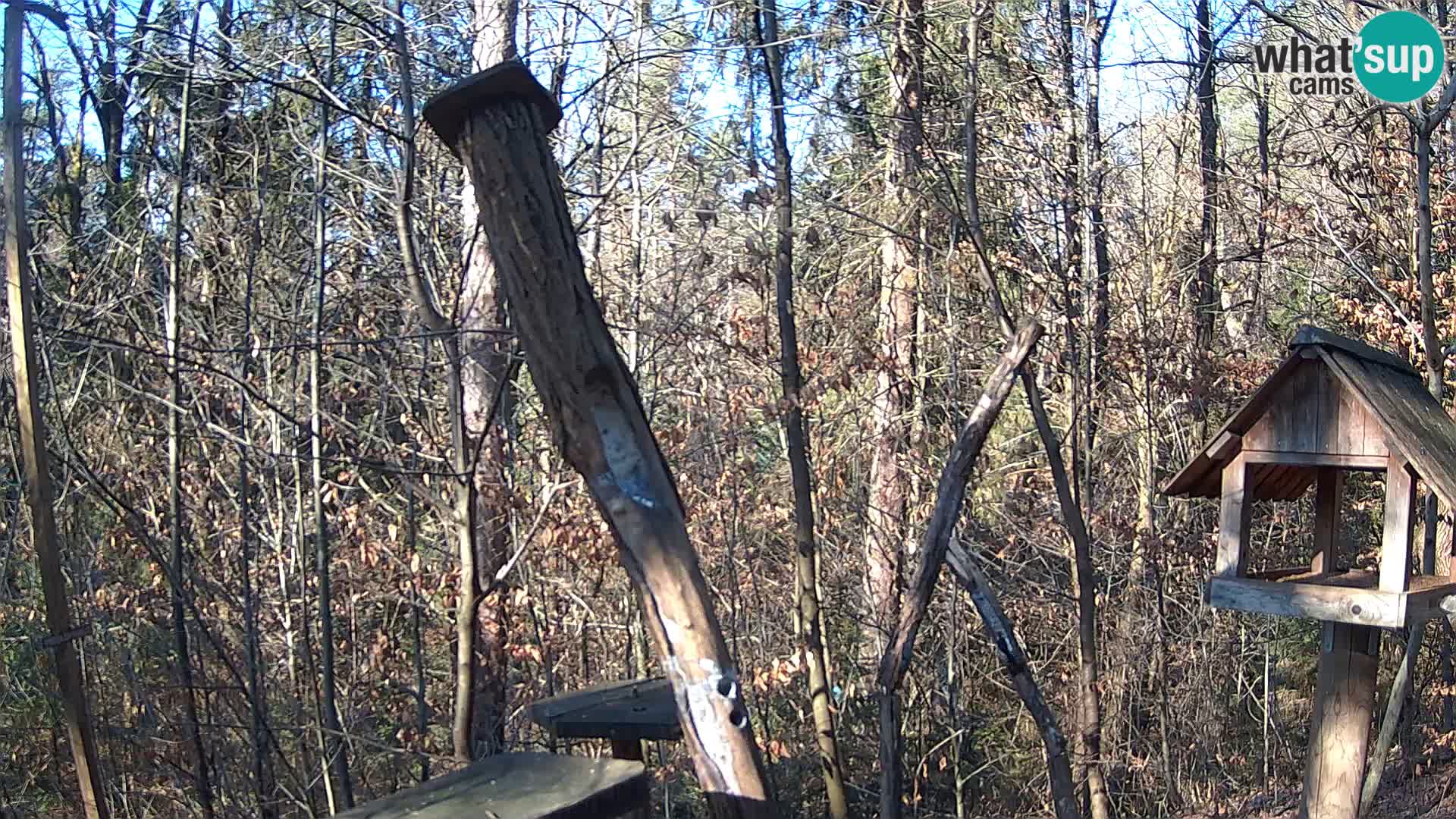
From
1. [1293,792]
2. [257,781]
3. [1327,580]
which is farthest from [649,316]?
[1293,792]

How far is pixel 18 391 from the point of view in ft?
11.1

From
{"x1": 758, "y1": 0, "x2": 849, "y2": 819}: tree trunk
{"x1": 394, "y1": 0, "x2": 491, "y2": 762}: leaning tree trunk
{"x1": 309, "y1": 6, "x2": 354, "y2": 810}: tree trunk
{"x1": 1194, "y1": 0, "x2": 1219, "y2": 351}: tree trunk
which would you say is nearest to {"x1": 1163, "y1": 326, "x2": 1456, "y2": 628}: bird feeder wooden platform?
{"x1": 758, "y1": 0, "x2": 849, "y2": 819}: tree trunk

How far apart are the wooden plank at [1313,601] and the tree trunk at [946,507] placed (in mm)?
987

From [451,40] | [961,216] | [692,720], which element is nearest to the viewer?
[692,720]

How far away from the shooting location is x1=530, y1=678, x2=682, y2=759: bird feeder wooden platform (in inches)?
165

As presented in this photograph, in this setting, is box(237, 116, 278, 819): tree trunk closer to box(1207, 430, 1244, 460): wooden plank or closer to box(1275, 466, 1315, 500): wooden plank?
box(1207, 430, 1244, 460): wooden plank

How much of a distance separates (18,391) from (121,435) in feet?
12.9

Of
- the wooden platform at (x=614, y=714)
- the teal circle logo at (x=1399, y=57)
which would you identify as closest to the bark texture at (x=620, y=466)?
the wooden platform at (x=614, y=714)

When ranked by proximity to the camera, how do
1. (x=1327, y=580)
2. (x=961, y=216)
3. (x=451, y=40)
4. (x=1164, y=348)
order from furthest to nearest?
(x=1164, y=348)
(x=961, y=216)
(x=451, y=40)
(x=1327, y=580)

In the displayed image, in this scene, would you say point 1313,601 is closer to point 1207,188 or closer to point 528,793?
point 528,793

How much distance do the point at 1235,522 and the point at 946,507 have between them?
3.50 ft

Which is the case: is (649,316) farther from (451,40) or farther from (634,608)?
(451,40)

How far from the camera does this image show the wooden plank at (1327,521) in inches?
185

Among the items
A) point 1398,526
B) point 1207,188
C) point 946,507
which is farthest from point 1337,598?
Result: point 1207,188
